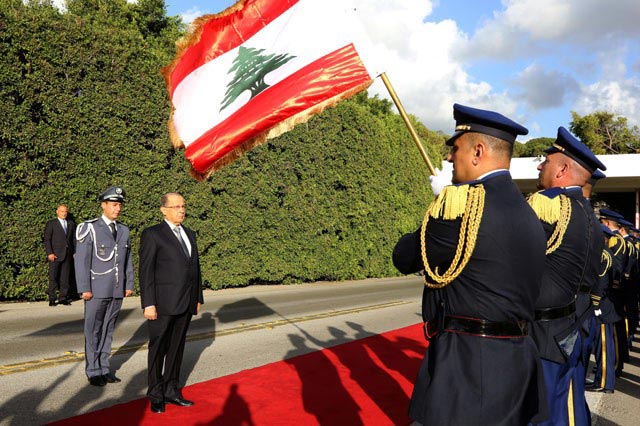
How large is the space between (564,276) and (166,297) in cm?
365

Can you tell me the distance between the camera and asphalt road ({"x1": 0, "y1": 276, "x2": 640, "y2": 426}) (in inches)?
226

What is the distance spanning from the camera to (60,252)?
12.4 metres

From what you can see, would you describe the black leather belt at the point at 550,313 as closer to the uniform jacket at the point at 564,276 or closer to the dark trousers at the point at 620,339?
the uniform jacket at the point at 564,276

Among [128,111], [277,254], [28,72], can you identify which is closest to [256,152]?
[277,254]

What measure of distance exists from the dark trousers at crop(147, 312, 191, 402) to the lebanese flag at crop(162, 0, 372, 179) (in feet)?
5.53

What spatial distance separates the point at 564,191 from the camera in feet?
13.8

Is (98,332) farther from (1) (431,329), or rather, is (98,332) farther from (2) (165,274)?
(1) (431,329)

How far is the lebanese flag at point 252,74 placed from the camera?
486cm

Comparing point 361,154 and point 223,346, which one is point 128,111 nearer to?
point 223,346

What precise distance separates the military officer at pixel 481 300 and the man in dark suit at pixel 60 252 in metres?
11.4

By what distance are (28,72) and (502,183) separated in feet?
40.8

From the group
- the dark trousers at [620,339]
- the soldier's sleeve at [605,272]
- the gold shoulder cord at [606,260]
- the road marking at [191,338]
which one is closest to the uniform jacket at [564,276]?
the soldier's sleeve at [605,272]

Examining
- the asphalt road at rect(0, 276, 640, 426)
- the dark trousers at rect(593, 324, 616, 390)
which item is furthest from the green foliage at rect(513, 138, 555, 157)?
the dark trousers at rect(593, 324, 616, 390)

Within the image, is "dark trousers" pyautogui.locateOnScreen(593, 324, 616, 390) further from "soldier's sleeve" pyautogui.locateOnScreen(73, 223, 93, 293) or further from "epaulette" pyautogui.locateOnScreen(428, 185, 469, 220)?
"soldier's sleeve" pyautogui.locateOnScreen(73, 223, 93, 293)
